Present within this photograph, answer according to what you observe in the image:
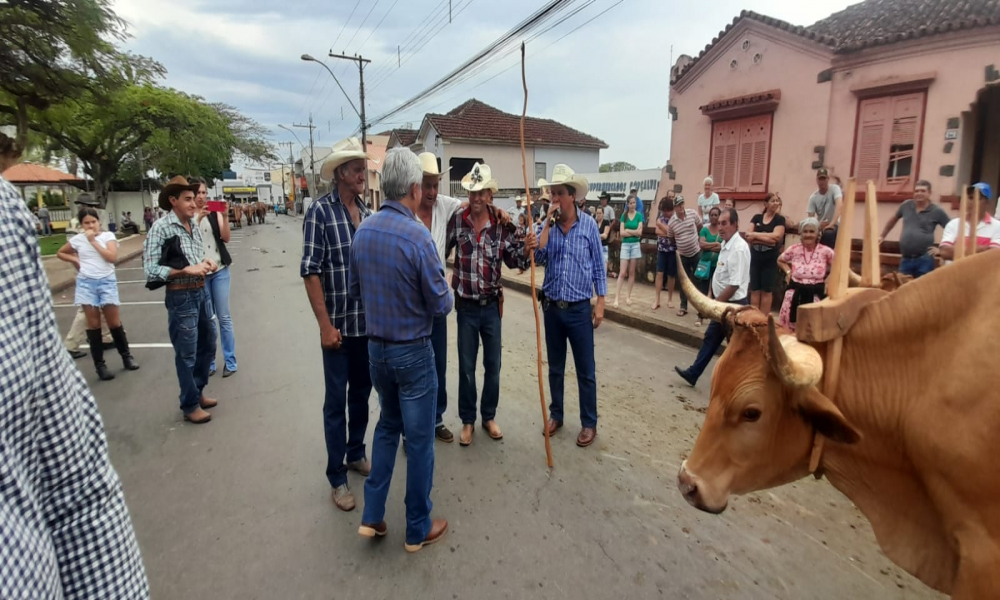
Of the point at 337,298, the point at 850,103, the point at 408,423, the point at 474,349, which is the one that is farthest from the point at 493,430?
the point at 850,103

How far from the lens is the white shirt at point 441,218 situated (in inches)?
160

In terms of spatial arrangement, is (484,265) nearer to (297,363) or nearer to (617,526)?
(617,526)

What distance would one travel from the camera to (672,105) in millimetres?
14422

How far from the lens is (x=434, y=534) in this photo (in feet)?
9.66

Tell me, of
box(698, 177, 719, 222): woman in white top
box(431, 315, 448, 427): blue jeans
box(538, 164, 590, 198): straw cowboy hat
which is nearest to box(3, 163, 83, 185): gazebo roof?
box(698, 177, 719, 222): woman in white top

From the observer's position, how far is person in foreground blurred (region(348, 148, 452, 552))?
269cm

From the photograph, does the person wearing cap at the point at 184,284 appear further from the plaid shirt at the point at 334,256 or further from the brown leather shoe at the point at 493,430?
the brown leather shoe at the point at 493,430

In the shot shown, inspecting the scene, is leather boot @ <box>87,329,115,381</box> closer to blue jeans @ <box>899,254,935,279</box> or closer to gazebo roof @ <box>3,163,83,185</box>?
blue jeans @ <box>899,254,935,279</box>

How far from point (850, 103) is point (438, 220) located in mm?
10531

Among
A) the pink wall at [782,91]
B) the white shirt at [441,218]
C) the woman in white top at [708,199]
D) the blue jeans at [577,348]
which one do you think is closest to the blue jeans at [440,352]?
the white shirt at [441,218]

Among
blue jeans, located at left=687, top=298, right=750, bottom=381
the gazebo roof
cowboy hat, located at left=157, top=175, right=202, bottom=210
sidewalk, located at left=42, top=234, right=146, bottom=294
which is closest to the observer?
cowboy hat, located at left=157, top=175, right=202, bottom=210

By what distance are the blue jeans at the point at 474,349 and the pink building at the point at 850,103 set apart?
974 centimetres

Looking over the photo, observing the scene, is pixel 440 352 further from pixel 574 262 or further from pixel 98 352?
pixel 98 352

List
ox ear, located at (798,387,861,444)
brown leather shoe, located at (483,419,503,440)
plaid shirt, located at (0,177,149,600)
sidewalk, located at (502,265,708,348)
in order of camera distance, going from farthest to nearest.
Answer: sidewalk, located at (502,265,708,348) → brown leather shoe, located at (483,419,503,440) → ox ear, located at (798,387,861,444) → plaid shirt, located at (0,177,149,600)
